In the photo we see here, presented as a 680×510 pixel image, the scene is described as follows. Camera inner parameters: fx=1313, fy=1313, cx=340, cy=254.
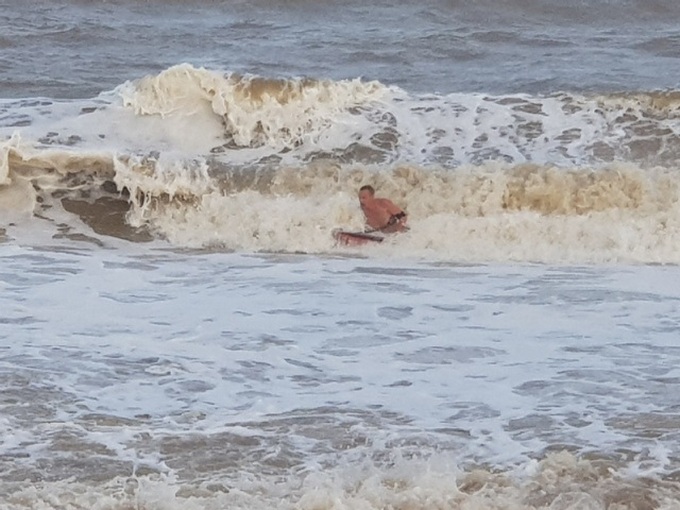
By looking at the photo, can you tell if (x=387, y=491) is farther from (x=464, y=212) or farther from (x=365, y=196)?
(x=464, y=212)

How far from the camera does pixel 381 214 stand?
42.1 ft

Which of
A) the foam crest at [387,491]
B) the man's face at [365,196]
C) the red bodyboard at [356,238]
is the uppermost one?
the foam crest at [387,491]

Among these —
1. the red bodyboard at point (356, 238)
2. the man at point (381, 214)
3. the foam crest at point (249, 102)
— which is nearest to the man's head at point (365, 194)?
the man at point (381, 214)

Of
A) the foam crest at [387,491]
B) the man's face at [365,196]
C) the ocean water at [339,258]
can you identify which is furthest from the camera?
the man's face at [365,196]

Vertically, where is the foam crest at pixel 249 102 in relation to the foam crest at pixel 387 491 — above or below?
above

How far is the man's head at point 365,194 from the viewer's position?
1294 cm

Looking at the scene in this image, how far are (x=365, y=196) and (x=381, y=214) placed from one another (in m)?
0.28

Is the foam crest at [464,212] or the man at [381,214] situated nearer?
the foam crest at [464,212]

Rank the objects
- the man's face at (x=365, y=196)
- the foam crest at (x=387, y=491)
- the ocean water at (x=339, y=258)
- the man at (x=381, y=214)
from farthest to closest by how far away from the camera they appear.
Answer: the man's face at (x=365, y=196) → the man at (x=381, y=214) → the ocean water at (x=339, y=258) → the foam crest at (x=387, y=491)

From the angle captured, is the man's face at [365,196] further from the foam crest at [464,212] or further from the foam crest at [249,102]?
the foam crest at [249,102]

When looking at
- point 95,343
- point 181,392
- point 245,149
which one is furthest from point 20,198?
point 181,392

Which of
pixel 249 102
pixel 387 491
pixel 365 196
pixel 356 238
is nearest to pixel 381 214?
pixel 365 196

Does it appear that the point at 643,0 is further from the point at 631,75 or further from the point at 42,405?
the point at 42,405

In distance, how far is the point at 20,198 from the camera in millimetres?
14227
